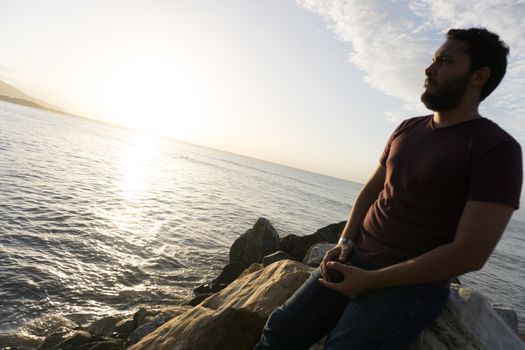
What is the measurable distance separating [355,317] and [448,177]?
1341mm

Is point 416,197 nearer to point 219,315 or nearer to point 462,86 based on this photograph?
point 462,86

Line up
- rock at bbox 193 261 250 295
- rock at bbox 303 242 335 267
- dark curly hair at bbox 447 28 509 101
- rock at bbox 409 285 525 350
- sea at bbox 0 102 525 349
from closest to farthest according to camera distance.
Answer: dark curly hair at bbox 447 28 509 101
rock at bbox 409 285 525 350
rock at bbox 303 242 335 267
sea at bbox 0 102 525 349
rock at bbox 193 261 250 295

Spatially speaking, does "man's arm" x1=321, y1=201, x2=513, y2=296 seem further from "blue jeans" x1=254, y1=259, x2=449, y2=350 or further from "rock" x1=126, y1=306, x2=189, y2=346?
"rock" x1=126, y1=306, x2=189, y2=346

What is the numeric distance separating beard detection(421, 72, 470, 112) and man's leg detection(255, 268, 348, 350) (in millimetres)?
1878

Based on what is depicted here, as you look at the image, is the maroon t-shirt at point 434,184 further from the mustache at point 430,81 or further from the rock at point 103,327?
the rock at point 103,327

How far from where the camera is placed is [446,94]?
3.01 metres

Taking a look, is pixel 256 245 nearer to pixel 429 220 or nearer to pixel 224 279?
pixel 224 279

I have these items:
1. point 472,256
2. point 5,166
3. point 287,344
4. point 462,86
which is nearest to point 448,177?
point 472,256

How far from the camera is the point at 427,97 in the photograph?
3.12 metres

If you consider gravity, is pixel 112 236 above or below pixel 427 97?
below

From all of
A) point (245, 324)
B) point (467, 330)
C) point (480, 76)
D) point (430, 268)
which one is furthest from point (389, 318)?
point (245, 324)

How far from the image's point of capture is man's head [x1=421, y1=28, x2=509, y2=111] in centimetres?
292

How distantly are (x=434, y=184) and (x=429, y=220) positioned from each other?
294mm

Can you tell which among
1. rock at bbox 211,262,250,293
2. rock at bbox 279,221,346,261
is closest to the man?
rock at bbox 211,262,250,293
